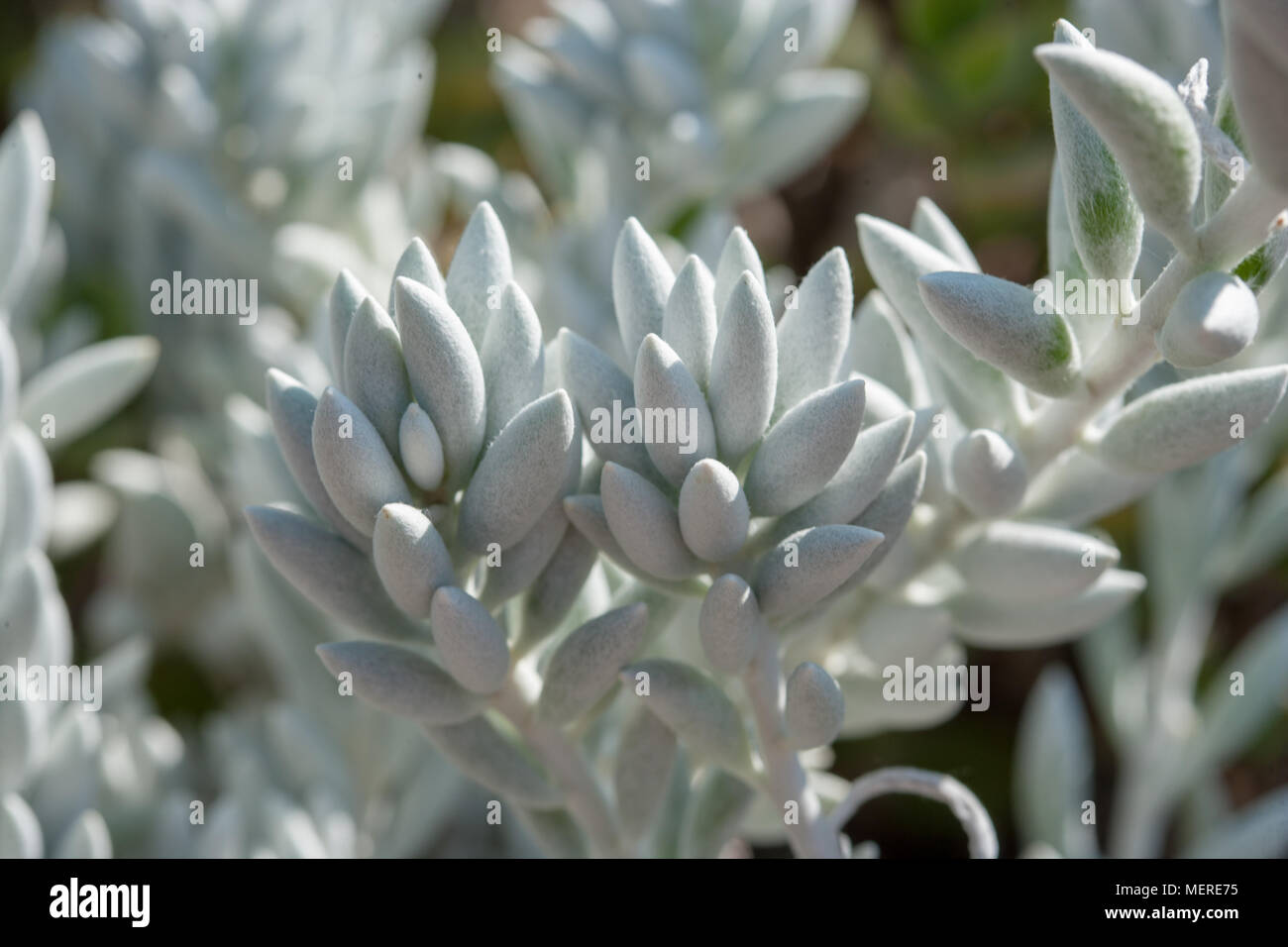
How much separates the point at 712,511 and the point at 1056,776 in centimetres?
36

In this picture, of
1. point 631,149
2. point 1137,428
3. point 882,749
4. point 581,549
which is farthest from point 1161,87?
point 882,749

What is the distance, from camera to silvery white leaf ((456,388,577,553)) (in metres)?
0.40

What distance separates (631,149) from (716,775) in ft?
1.27

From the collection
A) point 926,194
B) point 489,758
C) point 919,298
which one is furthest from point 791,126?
point 489,758

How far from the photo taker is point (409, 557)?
403mm

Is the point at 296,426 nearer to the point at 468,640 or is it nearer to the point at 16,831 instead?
the point at 468,640

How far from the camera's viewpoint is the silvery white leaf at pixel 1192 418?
41 centimetres

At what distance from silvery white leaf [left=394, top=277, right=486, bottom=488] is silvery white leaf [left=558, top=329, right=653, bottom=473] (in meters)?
0.03

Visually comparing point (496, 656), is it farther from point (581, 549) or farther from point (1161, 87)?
point (1161, 87)

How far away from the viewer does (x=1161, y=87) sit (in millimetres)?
364

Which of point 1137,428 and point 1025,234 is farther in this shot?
point 1025,234

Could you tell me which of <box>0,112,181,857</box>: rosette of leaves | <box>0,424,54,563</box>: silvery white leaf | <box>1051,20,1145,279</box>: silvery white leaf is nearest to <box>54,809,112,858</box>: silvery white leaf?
<box>0,112,181,857</box>: rosette of leaves

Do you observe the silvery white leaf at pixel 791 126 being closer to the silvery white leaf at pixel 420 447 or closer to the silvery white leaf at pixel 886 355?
the silvery white leaf at pixel 886 355

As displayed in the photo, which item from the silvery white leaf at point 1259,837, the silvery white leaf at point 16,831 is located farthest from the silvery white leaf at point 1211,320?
the silvery white leaf at point 16,831
